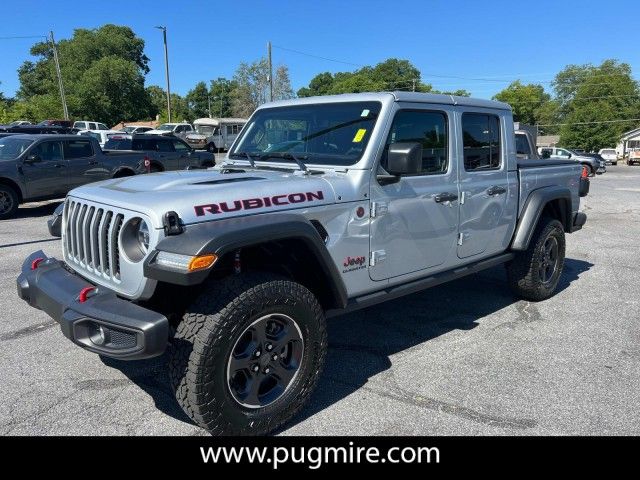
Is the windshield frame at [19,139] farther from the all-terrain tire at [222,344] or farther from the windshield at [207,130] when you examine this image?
the windshield at [207,130]

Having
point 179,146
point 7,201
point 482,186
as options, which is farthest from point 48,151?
point 482,186

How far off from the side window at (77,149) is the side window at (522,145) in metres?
9.40

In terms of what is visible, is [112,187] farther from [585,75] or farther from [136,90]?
[585,75]

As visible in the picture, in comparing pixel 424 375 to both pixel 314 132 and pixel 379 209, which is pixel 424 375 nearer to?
pixel 379 209

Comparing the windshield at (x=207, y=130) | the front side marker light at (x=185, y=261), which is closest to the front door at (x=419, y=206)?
the front side marker light at (x=185, y=261)

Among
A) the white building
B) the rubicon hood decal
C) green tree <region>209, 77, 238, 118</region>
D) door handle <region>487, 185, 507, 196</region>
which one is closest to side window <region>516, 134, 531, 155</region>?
door handle <region>487, 185, 507, 196</region>

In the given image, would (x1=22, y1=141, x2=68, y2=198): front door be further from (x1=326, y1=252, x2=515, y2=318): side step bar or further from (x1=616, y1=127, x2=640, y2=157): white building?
(x1=616, y1=127, x2=640, y2=157): white building

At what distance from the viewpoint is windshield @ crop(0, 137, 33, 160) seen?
1068 centimetres

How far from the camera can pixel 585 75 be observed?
92812 millimetres

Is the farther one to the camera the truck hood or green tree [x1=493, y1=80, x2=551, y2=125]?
green tree [x1=493, y1=80, x2=551, y2=125]

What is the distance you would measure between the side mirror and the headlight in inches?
61.7

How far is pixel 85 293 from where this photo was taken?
2734 millimetres

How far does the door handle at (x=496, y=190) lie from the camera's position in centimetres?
440
